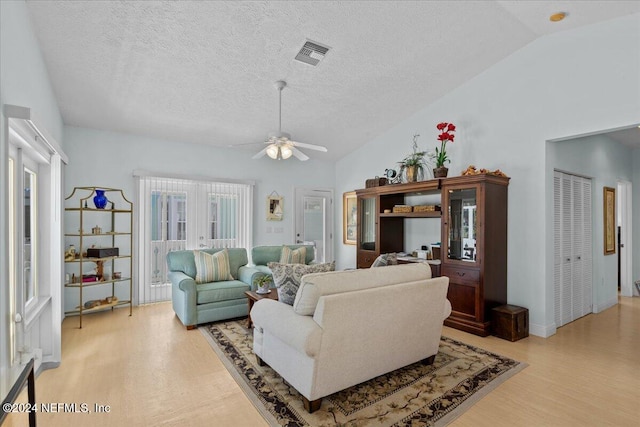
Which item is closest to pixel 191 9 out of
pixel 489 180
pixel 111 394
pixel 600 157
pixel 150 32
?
pixel 150 32

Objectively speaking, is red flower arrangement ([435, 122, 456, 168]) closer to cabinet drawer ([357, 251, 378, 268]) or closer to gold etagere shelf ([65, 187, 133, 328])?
cabinet drawer ([357, 251, 378, 268])

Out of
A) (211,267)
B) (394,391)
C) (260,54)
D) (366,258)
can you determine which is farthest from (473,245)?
(211,267)

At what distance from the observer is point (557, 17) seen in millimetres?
3328

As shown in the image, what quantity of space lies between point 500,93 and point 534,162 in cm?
102

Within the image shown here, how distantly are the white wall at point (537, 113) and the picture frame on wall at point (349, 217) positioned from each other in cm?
231

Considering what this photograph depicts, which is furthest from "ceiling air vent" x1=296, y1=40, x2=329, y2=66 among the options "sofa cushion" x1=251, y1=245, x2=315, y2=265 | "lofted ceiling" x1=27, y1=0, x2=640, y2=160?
"sofa cushion" x1=251, y1=245, x2=315, y2=265

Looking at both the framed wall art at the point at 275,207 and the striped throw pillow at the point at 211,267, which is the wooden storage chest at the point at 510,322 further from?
the framed wall art at the point at 275,207

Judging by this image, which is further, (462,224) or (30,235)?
(462,224)

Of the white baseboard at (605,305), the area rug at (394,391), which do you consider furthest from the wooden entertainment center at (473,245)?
the white baseboard at (605,305)

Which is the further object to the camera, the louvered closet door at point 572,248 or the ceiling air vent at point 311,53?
the louvered closet door at point 572,248

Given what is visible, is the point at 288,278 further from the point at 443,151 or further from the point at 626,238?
the point at 626,238

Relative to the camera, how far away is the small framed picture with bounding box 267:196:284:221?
6.19m

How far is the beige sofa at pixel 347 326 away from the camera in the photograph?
215 cm

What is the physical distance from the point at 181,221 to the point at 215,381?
3.23m
